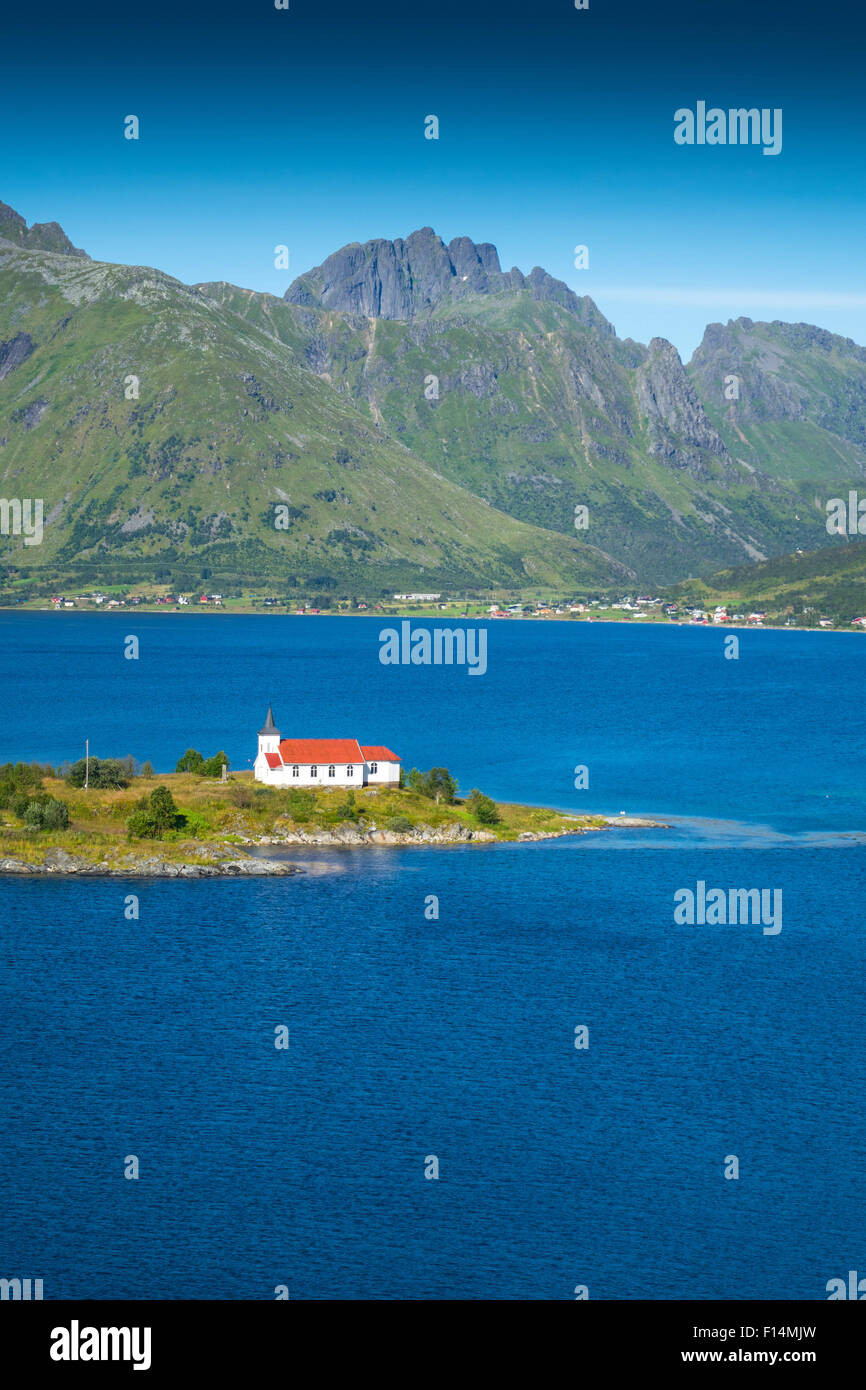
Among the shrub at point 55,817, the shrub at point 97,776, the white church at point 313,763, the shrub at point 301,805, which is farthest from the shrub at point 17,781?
the shrub at point 301,805

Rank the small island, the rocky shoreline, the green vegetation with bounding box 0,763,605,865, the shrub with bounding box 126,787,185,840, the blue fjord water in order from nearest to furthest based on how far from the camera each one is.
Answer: the blue fjord water → the rocky shoreline → the small island → the green vegetation with bounding box 0,763,605,865 → the shrub with bounding box 126,787,185,840

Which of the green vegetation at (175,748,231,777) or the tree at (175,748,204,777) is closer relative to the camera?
the green vegetation at (175,748,231,777)

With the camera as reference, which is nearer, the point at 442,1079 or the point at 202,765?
the point at 442,1079

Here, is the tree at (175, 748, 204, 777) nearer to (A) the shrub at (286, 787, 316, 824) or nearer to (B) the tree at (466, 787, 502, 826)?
(A) the shrub at (286, 787, 316, 824)

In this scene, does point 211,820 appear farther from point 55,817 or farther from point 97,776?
point 97,776

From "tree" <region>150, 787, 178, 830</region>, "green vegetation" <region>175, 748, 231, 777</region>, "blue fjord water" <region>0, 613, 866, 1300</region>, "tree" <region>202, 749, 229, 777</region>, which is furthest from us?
"green vegetation" <region>175, 748, 231, 777</region>

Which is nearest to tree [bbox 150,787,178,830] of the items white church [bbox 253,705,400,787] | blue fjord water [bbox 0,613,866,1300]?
blue fjord water [bbox 0,613,866,1300]

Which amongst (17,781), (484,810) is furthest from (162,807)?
(484,810)
